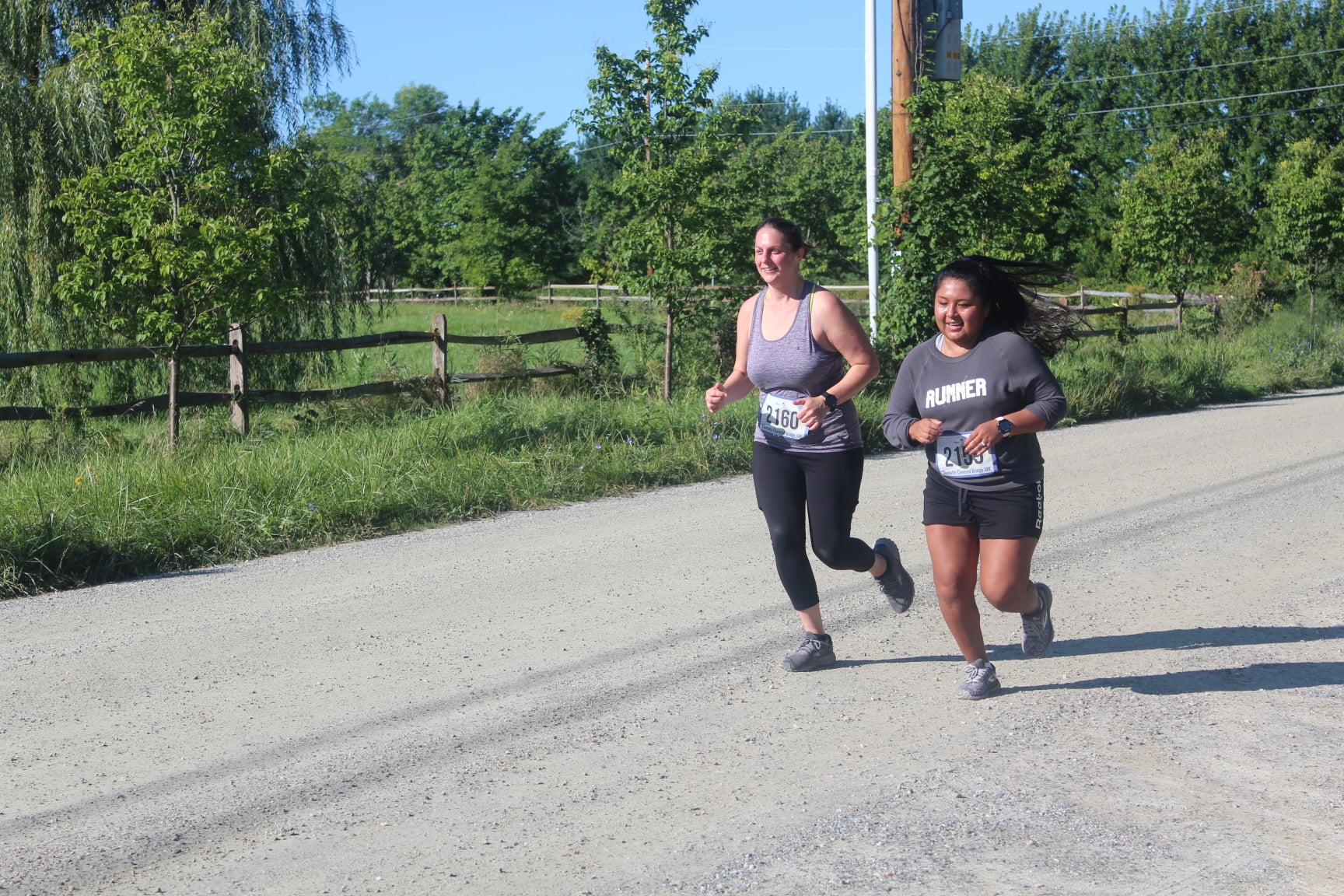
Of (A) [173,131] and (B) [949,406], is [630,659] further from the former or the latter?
(A) [173,131]

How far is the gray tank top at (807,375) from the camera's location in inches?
205

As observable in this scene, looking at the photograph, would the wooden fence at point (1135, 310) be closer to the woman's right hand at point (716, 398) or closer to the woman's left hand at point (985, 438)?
the woman's right hand at point (716, 398)

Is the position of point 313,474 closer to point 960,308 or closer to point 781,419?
point 781,419

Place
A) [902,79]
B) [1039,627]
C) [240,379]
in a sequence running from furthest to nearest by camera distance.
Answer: [902,79], [240,379], [1039,627]

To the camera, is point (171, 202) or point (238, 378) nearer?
point (171, 202)

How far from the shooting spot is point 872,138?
16422 mm

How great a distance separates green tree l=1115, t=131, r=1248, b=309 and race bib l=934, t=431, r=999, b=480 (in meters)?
23.1

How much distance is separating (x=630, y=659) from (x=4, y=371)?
1165cm

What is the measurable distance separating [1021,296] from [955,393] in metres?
0.66

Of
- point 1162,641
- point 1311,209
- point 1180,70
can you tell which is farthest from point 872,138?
point 1180,70

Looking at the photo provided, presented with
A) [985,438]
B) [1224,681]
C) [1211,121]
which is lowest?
[1224,681]

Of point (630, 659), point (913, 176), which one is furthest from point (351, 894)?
point (913, 176)

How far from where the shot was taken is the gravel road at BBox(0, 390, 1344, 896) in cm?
361

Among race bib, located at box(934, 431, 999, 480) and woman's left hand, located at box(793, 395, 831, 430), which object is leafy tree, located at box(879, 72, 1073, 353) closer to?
woman's left hand, located at box(793, 395, 831, 430)
